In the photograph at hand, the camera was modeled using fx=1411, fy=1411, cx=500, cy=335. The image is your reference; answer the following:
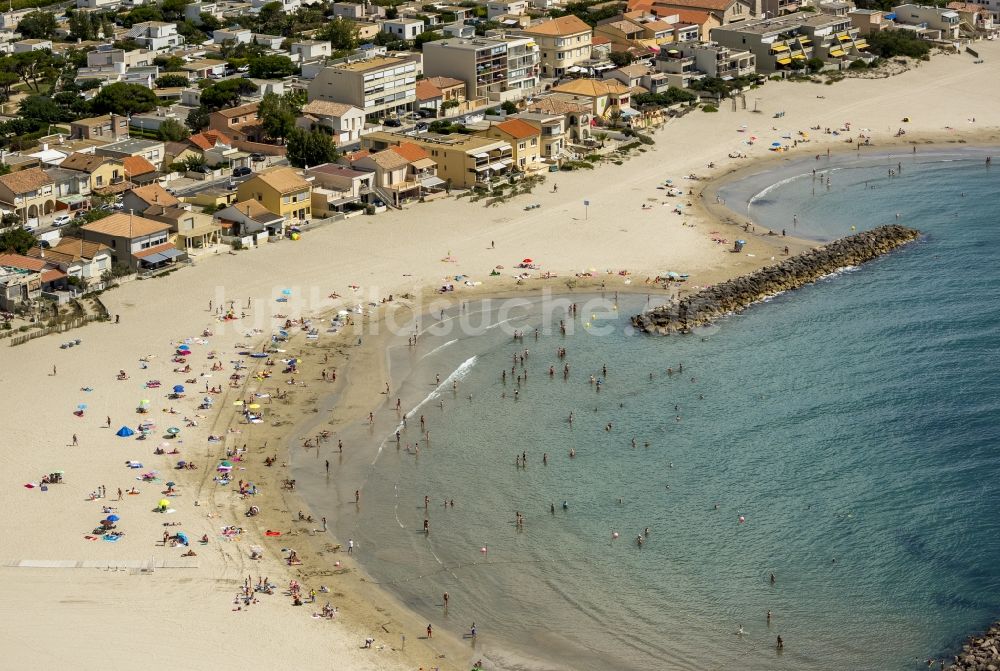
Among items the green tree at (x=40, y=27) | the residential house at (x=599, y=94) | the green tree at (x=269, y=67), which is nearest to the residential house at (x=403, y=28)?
the green tree at (x=269, y=67)

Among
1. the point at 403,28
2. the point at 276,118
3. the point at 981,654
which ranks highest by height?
the point at 276,118

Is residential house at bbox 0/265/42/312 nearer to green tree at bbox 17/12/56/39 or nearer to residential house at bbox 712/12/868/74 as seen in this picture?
green tree at bbox 17/12/56/39

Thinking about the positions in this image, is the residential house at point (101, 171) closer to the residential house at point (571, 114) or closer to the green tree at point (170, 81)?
the green tree at point (170, 81)

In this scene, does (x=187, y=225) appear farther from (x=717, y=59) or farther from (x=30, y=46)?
(x=717, y=59)

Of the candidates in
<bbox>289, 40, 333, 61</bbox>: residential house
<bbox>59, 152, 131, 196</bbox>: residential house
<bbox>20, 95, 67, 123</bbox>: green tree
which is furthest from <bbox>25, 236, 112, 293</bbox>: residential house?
<bbox>289, 40, 333, 61</bbox>: residential house

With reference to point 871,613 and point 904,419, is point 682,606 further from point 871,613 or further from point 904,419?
point 904,419

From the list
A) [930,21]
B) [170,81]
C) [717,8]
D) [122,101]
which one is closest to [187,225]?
[122,101]
